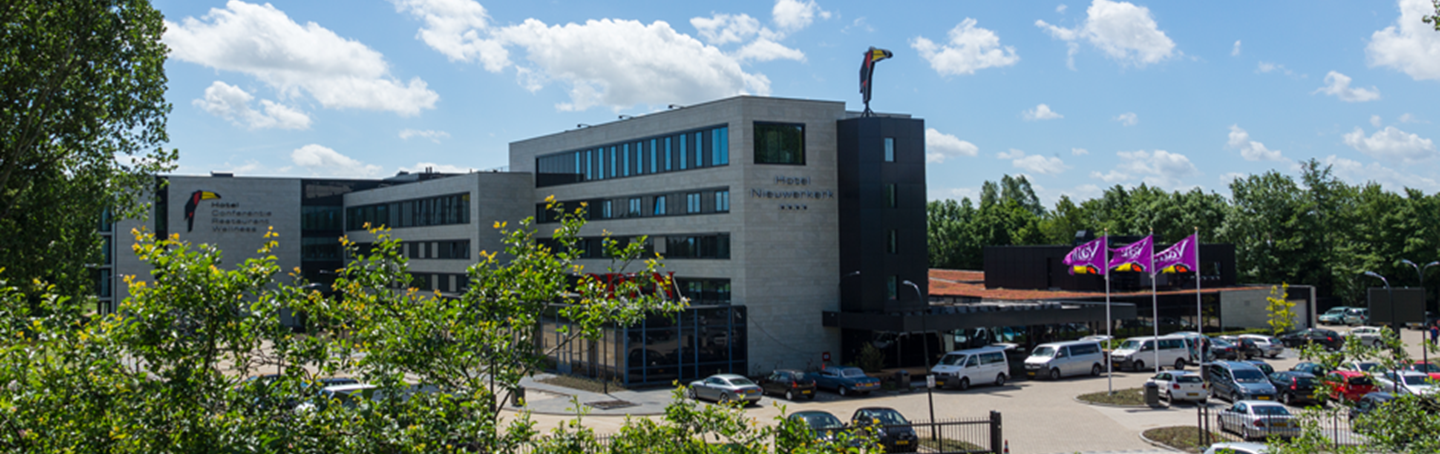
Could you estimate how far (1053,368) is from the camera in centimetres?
4525

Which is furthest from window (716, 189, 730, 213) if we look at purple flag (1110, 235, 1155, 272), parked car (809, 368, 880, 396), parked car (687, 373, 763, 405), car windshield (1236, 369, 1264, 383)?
car windshield (1236, 369, 1264, 383)

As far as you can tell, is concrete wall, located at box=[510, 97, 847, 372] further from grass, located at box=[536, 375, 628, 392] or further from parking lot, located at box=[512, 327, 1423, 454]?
grass, located at box=[536, 375, 628, 392]

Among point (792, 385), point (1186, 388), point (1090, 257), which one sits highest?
point (1090, 257)

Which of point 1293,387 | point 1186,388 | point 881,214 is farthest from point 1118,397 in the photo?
point 881,214

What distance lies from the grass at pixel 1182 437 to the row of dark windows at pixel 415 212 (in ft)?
139

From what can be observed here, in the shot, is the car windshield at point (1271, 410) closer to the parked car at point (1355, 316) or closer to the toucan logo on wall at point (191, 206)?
the parked car at point (1355, 316)

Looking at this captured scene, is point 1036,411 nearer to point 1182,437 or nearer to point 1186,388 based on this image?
point 1186,388

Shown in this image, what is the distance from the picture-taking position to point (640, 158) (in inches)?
2003

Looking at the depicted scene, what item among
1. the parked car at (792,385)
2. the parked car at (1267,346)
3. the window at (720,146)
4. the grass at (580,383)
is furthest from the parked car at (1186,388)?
the grass at (580,383)

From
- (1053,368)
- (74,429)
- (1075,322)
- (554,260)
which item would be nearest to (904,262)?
(1053,368)

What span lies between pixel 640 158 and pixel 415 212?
76.2 ft

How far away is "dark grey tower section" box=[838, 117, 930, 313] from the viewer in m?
46.4

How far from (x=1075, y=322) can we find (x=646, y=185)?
25.3 m

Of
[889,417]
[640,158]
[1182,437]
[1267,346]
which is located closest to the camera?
[889,417]
